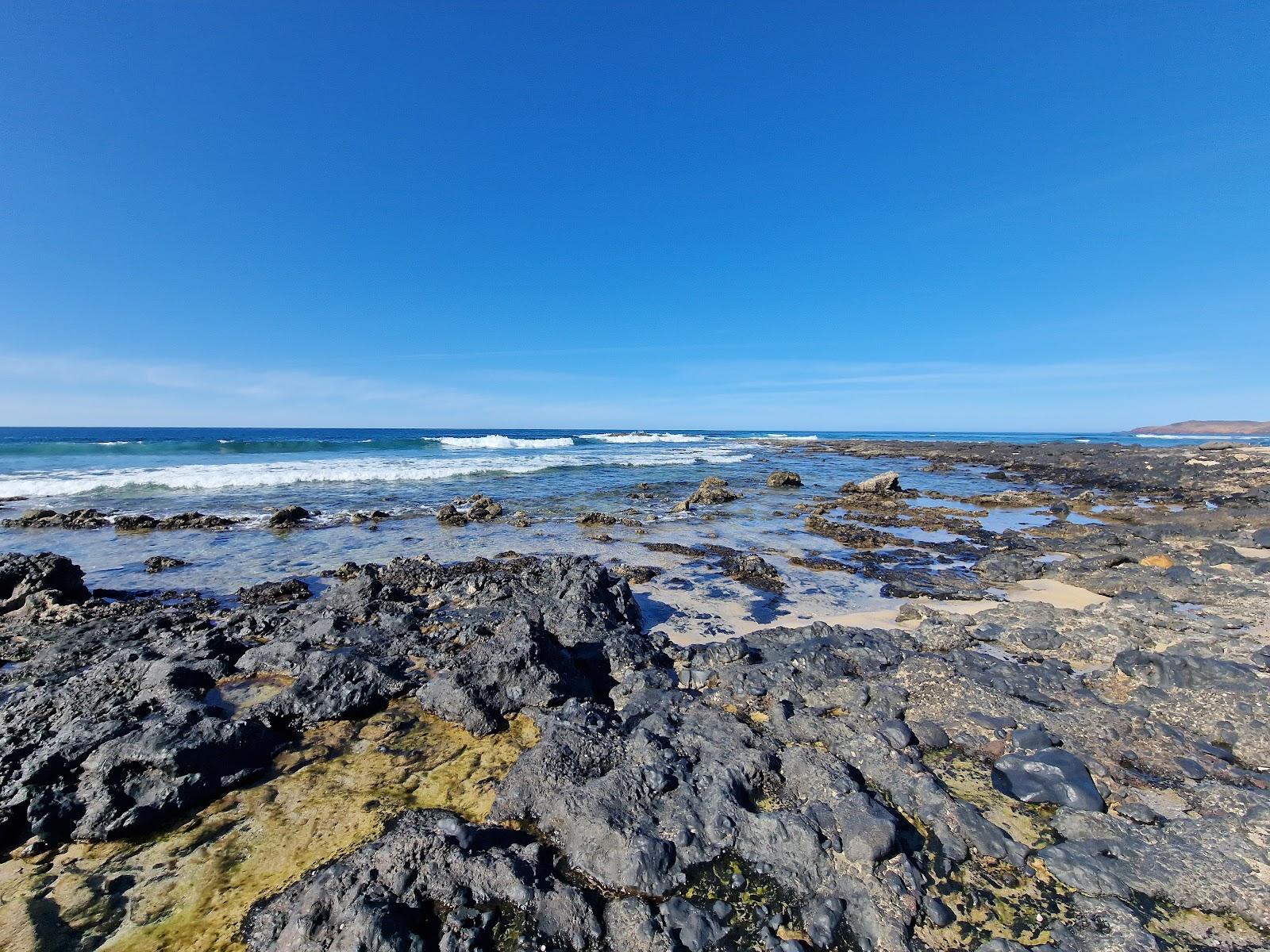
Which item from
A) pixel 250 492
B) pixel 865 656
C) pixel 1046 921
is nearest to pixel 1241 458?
pixel 865 656

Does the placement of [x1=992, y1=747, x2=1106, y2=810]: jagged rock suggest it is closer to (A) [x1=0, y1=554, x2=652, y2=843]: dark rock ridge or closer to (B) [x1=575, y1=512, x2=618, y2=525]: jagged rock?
(A) [x1=0, y1=554, x2=652, y2=843]: dark rock ridge

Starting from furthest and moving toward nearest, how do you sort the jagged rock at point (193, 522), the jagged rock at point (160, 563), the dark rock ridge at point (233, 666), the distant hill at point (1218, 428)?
the distant hill at point (1218, 428) → the jagged rock at point (193, 522) → the jagged rock at point (160, 563) → the dark rock ridge at point (233, 666)

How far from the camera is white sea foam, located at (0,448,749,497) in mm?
20656

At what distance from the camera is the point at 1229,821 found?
10.1 feet

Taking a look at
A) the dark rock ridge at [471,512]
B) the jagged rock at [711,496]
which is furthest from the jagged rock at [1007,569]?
the dark rock ridge at [471,512]

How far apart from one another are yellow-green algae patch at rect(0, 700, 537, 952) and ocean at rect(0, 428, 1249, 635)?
155 inches

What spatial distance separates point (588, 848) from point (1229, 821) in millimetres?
3870

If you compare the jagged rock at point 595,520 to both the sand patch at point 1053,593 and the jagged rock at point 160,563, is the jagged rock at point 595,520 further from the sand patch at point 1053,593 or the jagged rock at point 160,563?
the sand patch at point 1053,593

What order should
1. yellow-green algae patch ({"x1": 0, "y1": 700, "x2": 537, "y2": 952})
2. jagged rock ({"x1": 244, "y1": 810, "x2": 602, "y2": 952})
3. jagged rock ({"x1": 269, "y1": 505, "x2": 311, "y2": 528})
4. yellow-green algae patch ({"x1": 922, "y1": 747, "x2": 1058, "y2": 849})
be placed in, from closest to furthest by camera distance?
jagged rock ({"x1": 244, "y1": 810, "x2": 602, "y2": 952}) → yellow-green algae patch ({"x1": 0, "y1": 700, "x2": 537, "y2": 952}) → yellow-green algae patch ({"x1": 922, "y1": 747, "x2": 1058, "y2": 849}) → jagged rock ({"x1": 269, "y1": 505, "x2": 311, "y2": 528})

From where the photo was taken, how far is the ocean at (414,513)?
927cm

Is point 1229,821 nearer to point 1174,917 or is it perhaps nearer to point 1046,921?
point 1174,917

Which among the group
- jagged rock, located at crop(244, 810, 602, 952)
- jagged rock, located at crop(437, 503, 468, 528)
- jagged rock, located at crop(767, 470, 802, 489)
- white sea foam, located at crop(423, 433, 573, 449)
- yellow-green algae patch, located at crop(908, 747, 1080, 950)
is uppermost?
white sea foam, located at crop(423, 433, 573, 449)

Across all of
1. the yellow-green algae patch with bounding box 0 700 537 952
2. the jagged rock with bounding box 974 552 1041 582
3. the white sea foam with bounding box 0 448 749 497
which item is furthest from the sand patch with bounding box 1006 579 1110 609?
the white sea foam with bounding box 0 448 749 497

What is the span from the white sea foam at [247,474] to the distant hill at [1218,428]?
163 m
